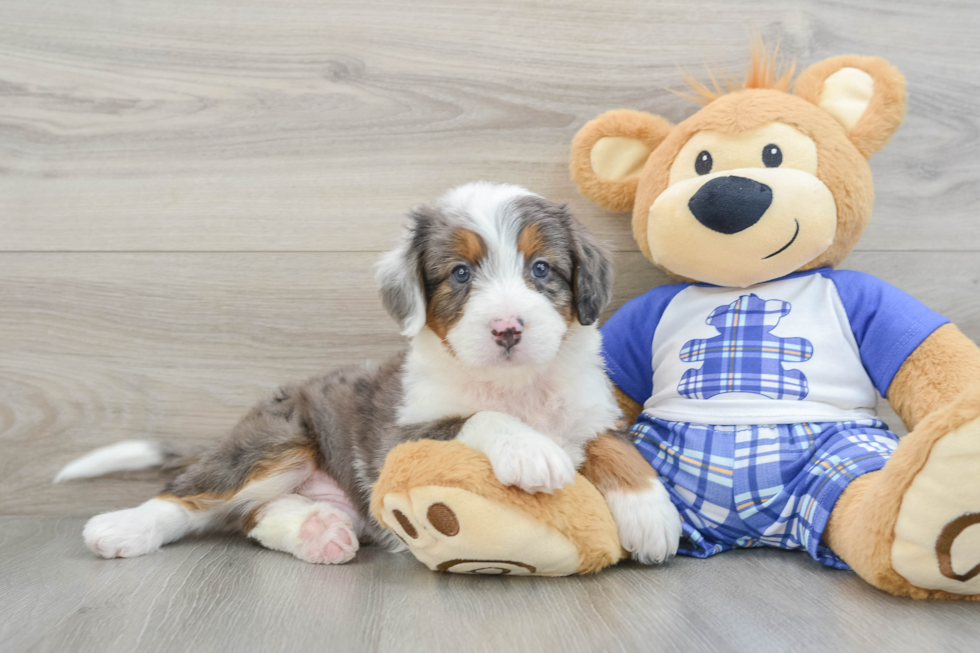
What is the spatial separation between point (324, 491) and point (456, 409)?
60 centimetres

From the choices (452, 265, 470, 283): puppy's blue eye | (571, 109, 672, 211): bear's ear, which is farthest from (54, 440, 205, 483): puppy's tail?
(571, 109, 672, 211): bear's ear

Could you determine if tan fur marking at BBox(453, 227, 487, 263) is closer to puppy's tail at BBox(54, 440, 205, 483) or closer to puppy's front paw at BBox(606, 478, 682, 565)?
puppy's front paw at BBox(606, 478, 682, 565)

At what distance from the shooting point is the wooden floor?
7.25ft

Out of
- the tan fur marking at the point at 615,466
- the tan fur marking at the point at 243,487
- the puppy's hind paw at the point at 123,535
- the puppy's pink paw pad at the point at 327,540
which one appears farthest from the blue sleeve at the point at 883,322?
the puppy's hind paw at the point at 123,535

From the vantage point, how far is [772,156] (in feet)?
5.77

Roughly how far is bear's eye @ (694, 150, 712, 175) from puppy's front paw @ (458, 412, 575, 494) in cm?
85

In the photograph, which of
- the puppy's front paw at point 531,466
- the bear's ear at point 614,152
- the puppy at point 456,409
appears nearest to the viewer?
the puppy's front paw at point 531,466

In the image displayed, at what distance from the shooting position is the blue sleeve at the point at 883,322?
166 cm

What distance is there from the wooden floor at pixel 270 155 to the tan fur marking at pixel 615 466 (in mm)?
690

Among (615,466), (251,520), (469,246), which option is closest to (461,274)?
(469,246)

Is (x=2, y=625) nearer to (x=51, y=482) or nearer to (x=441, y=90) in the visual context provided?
(x=51, y=482)

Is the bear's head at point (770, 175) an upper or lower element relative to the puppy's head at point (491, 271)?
upper

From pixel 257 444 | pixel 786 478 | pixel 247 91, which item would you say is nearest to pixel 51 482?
pixel 257 444

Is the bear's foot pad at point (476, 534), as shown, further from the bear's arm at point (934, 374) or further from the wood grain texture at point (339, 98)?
the wood grain texture at point (339, 98)
